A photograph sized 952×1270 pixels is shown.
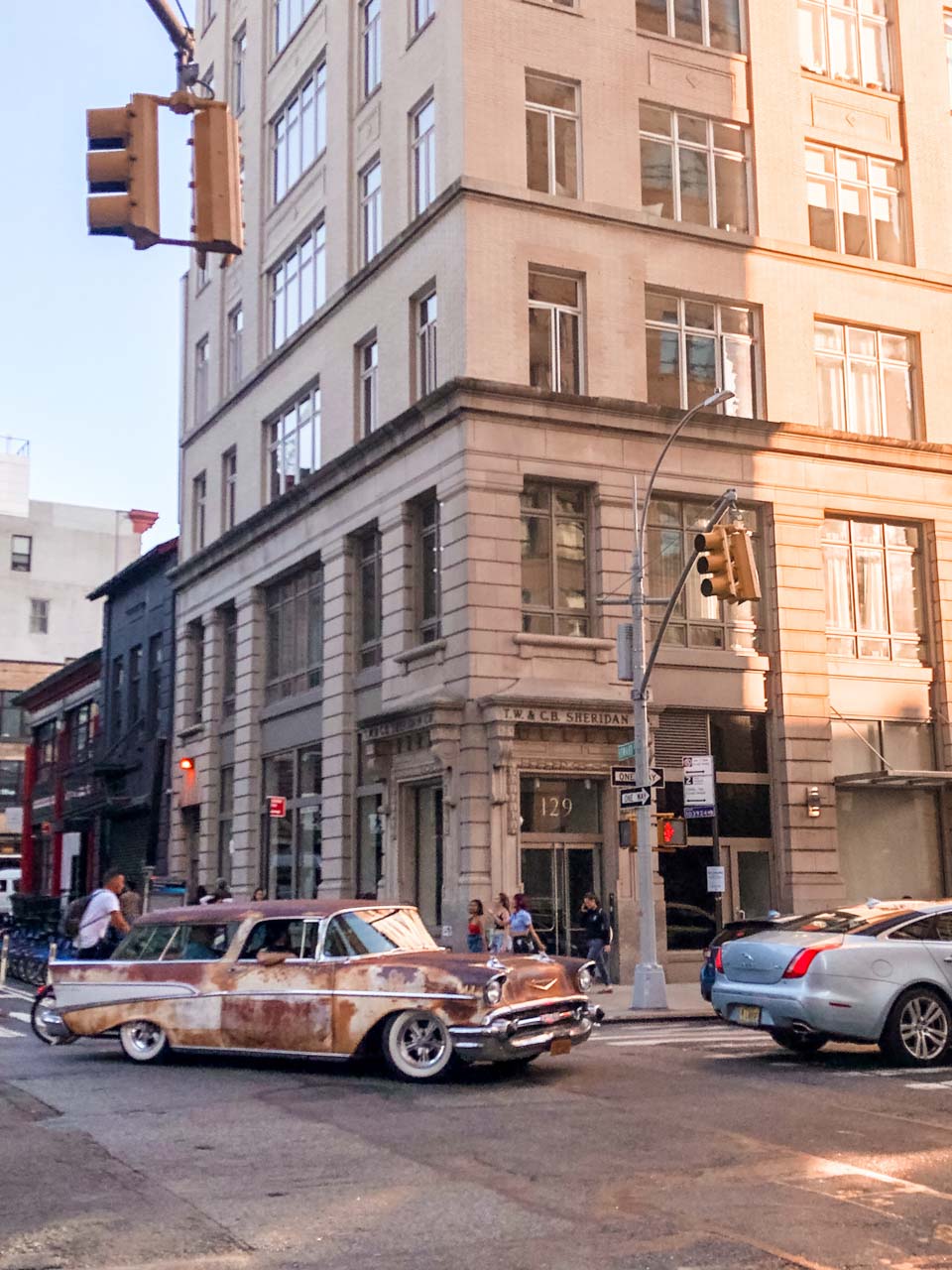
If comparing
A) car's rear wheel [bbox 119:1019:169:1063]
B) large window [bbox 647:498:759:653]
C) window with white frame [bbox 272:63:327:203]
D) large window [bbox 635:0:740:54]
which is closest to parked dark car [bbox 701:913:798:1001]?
car's rear wheel [bbox 119:1019:169:1063]

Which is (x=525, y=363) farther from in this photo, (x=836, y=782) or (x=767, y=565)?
(x=836, y=782)

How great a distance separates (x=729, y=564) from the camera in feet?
61.2

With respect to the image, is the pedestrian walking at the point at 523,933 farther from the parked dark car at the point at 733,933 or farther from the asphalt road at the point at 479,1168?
the asphalt road at the point at 479,1168

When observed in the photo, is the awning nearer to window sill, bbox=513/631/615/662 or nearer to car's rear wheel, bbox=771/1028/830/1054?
window sill, bbox=513/631/615/662

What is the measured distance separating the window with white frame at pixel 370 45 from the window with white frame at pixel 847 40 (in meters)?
9.51

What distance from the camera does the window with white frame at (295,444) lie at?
3534 centimetres

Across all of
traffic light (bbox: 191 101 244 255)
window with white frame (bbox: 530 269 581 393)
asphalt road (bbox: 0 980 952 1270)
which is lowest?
asphalt road (bbox: 0 980 952 1270)

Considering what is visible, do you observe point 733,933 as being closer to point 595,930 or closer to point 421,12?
point 595,930

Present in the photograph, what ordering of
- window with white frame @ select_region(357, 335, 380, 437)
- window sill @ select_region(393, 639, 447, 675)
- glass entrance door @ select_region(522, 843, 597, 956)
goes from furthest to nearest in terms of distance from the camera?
1. window with white frame @ select_region(357, 335, 380, 437)
2. window sill @ select_region(393, 639, 447, 675)
3. glass entrance door @ select_region(522, 843, 597, 956)

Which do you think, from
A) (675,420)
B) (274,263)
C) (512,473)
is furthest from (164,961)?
(274,263)

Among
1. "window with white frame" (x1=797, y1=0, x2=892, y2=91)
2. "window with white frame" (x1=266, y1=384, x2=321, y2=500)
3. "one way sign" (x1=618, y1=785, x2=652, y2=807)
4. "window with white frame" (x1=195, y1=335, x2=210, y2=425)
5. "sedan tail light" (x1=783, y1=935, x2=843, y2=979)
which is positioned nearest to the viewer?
"sedan tail light" (x1=783, y1=935, x2=843, y2=979)

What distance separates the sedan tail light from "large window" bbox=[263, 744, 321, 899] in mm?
19935

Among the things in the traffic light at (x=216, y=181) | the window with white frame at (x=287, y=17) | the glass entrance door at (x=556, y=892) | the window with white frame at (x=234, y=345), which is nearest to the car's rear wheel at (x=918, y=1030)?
the traffic light at (x=216, y=181)

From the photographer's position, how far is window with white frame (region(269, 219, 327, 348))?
118ft
